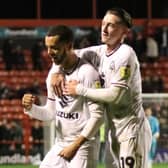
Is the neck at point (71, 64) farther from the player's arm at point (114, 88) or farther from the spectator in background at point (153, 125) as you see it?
the spectator in background at point (153, 125)

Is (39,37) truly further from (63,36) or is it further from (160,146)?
(63,36)

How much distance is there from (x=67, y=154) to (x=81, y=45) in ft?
51.1

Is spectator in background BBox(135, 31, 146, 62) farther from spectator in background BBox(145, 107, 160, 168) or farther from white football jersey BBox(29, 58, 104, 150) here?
white football jersey BBox(29, 58, 104, 150)

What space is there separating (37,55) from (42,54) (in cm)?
79

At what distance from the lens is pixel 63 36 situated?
697 centimetres

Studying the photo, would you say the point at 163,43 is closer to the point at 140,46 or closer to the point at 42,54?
the point at 140,46

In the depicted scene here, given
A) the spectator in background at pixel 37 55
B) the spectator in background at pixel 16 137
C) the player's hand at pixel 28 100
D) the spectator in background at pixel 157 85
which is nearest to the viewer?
the player's hand at pixel 28 100

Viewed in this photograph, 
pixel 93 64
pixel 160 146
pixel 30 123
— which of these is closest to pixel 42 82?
pixel 30 123

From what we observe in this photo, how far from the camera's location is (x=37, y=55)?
22750 mm

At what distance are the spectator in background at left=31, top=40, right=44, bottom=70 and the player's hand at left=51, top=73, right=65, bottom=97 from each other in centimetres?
1560

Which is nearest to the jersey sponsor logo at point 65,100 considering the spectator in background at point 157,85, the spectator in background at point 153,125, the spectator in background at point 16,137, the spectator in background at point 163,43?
the spectator in background at point 153,125

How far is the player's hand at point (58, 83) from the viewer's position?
23.4 feet

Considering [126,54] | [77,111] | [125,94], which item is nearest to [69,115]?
[77,111]

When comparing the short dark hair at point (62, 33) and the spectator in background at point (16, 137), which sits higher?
the short dark hair at point (62, 33)
